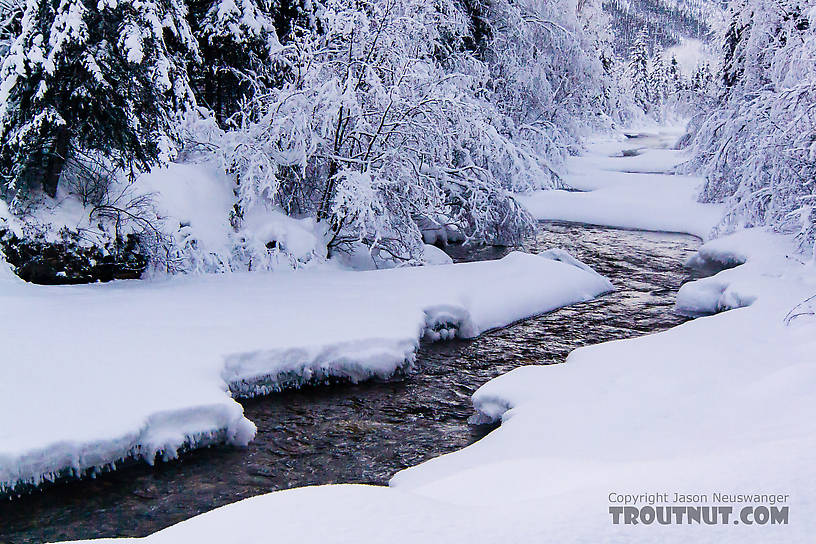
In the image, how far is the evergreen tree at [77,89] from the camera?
9344 mm

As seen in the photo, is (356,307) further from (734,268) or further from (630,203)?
(630,203)

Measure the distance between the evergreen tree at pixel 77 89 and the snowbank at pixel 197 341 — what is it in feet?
5.15

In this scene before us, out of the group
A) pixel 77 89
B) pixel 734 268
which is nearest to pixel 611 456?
pixel 77 89

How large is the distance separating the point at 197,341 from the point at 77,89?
404 cm

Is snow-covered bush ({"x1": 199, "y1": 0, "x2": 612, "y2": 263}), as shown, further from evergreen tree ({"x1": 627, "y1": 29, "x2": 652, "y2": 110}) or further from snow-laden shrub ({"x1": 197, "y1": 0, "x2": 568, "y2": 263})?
evergreen tree ({"x1": 627, "y1": 29, "x2": 652, "y2": 110})

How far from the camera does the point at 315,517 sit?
357 centimetres

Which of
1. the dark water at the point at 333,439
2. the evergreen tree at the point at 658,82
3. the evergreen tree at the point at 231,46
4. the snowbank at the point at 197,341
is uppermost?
the evergreen tree at the point at 658,82

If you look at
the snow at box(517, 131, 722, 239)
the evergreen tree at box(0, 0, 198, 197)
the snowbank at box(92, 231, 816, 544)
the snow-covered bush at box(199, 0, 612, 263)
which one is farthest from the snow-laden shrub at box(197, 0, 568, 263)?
the snow at box(517, 131, 722, 239)

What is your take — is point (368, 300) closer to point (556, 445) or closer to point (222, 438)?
point (222, 438)

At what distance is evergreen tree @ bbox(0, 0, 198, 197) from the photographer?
934 centimetres

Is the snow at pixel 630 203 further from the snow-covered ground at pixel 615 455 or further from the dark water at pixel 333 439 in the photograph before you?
the snow-covered ground at pixel 615 455

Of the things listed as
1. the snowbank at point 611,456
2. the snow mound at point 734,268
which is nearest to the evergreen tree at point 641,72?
the snow mound at point 734,268

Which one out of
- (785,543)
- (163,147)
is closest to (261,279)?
(163,147)

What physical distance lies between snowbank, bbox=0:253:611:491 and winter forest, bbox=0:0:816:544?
1.4 inches
